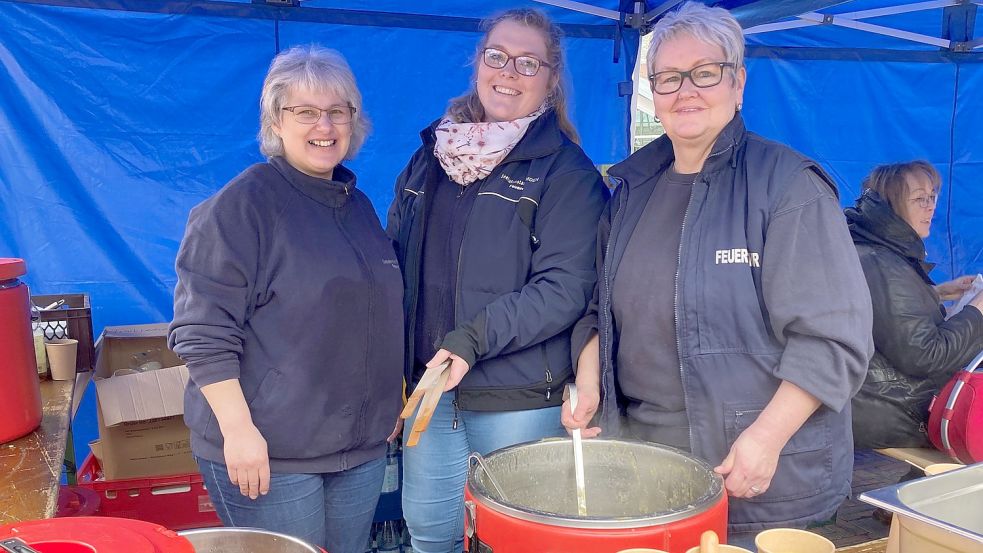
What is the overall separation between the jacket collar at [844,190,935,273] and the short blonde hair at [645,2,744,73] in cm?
175

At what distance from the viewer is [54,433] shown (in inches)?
74.8

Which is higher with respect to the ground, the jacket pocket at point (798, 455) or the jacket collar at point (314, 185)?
the jacket collar at point (314, 185)

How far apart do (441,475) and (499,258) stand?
0.64 m

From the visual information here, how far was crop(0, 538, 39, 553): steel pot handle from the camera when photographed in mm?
774

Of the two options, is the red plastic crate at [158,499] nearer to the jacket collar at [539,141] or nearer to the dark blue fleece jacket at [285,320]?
the dark blue fleece jacket at [285,320]

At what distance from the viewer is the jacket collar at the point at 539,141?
6.36ft

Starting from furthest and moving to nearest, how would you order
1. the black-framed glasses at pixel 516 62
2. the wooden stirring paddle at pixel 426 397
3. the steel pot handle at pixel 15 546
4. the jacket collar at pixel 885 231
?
the jacket collar at pixel 885 231 < the black-framed glasses at pixel 516 62 < the wooden stirring paddle at pixel 426 397 < the steel pot handle at pixel 15 546

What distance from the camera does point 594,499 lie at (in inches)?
57.9

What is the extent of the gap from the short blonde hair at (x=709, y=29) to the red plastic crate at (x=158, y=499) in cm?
240

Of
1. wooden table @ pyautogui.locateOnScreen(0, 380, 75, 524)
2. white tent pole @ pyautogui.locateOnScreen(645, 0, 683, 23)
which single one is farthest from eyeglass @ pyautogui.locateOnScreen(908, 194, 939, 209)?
wooden table @ pyautogui.locateOnScreen(0, 380, 75, 524)

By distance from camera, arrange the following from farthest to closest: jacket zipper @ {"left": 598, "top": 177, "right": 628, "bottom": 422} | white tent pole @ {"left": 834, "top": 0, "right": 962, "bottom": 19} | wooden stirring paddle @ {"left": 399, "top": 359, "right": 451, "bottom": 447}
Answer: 1. white tent pole @ {"left": 834, "top": 0, "right": 962, "bottom": 19}
2. jacket zipper @ {"left": 598, "top": 177, "right": 628, "bottom": 422}
3. wooden stirring paddle @ {"left": 399, "top": 359, "right": 451, "bottom": 447}

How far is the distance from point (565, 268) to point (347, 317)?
21.9 inches

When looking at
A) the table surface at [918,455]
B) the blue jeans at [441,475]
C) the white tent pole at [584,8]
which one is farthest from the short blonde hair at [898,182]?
the blue jeans at [441,475]

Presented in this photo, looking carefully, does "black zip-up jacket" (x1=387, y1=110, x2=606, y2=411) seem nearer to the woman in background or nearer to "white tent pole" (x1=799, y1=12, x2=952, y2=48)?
the woman in background
